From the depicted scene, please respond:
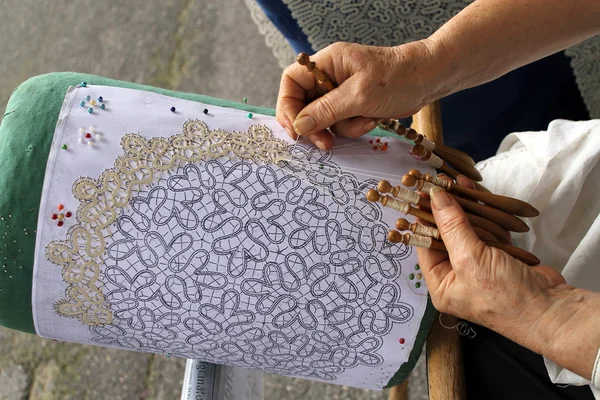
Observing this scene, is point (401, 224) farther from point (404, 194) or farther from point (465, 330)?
point (465, 330)

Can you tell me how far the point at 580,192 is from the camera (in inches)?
33.1

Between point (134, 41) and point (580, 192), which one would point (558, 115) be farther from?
point (134, 41)

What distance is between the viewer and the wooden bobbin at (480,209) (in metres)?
0.70

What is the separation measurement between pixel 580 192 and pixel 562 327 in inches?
12.7

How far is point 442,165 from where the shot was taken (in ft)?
2.61

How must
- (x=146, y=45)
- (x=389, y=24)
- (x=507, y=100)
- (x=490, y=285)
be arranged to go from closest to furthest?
(x=490, y=285), (x=389, y=24), (x=507, y=100), (x=146, y=45)

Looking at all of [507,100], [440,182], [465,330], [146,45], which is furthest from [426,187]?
[146,45]

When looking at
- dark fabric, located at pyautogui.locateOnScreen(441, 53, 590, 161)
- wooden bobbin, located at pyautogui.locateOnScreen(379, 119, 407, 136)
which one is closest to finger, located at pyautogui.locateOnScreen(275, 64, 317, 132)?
wooden bobbin, located at pyautogui.locateOnScreen(379, 119, 407, 136)

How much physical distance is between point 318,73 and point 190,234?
0.26 meters

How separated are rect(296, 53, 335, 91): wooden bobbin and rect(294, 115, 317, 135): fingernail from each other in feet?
0.17

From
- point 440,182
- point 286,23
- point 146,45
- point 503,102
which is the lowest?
point 440,182

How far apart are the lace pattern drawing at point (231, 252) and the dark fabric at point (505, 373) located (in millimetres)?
145

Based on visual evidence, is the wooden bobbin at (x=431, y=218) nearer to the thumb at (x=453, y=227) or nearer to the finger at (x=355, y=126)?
the thumb at (x=453, y=227)

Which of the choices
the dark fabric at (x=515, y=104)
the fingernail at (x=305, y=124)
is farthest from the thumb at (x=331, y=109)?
the dark fabric at (x=515, y=104)
